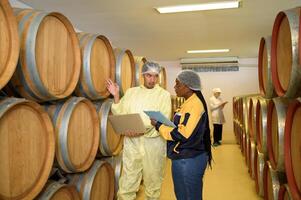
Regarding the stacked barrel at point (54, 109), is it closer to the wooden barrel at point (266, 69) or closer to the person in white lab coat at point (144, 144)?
the person in white lab coat at point (144, 144)

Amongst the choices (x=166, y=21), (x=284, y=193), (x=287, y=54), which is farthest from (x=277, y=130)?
(x=166, y=21)

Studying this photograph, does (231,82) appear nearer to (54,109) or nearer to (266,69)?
(266,69)

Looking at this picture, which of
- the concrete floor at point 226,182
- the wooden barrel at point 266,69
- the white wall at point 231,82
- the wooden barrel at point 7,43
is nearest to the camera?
the wooden barrel at point 7,43

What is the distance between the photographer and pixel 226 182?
15.6ft

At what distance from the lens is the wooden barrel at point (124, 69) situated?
3.16 metres

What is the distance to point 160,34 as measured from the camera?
633 cm

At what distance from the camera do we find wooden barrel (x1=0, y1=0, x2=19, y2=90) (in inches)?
63.0

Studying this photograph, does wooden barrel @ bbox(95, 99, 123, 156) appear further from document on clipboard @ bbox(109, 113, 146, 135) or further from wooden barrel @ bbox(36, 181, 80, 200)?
wooden barrel @ bbox(36, 181, 80, 200)

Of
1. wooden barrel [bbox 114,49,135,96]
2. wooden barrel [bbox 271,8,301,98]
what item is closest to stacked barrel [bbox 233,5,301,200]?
wooden barrel [bbox 271,8,301,98]

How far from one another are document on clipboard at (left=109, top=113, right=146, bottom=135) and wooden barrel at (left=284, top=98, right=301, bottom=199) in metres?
1.21

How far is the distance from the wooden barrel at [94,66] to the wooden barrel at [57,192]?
2.75 feet

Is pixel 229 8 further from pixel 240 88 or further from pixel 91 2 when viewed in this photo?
pixel 240 88

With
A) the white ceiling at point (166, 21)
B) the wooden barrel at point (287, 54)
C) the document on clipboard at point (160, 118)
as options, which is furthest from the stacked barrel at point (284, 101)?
the white ceiling at point (166, 21)

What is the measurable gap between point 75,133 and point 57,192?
48 cm
